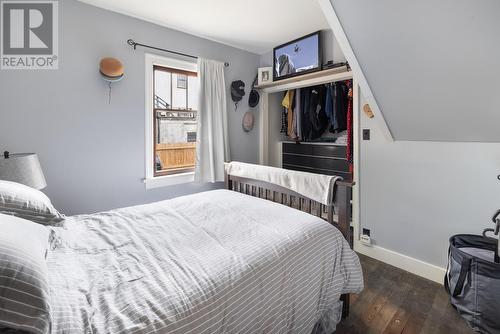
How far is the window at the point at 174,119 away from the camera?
269 centimetres

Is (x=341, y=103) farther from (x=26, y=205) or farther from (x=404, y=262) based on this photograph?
(x=26, y=205)

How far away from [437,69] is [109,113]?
2521 millimetres

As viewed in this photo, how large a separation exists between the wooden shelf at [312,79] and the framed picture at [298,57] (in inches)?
2.0

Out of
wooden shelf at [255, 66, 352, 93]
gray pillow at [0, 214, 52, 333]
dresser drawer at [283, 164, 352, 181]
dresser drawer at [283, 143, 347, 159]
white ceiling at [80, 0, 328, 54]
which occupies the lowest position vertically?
gray pillow at [0, 214, 52, 333]

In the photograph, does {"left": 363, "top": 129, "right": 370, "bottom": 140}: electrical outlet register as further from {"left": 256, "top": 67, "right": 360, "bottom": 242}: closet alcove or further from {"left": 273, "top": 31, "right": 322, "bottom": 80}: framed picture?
{"left": 273, "top": 31, "right": 322, "bottom": 80}: framed picture

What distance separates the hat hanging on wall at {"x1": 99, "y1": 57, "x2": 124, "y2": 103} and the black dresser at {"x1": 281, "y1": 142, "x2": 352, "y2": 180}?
2.24m

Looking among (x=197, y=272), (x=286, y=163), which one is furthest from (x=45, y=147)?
(x=286, y=163)

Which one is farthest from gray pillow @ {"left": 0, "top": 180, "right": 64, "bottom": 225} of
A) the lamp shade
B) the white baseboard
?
the white baseboard

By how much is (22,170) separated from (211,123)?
1716 millimetres

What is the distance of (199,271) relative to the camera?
0.99 m

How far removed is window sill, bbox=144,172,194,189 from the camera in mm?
2602

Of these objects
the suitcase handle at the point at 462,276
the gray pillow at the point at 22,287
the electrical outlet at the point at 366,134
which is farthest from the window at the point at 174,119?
the suitcase handle at the point at 462,276

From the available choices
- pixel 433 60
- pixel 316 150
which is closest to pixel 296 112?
pixel 316 150

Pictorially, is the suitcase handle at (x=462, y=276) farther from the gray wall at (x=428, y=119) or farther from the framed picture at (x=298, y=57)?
the framed picture at (x=298, y=57)
